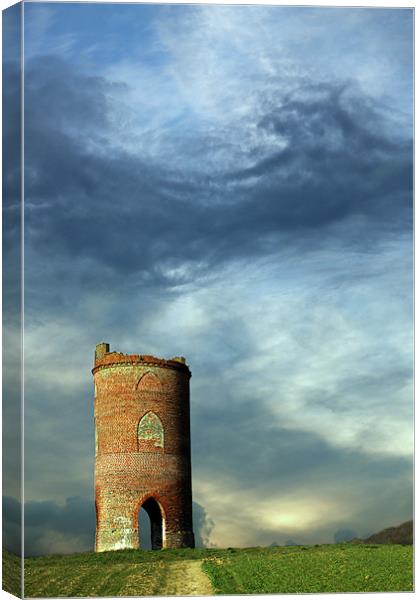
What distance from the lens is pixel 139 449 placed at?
29469 millimetres

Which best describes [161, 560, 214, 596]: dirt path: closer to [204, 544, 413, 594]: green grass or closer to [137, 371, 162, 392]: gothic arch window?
[204, 544, 413, 594]: green grass

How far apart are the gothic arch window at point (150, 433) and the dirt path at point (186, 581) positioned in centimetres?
712

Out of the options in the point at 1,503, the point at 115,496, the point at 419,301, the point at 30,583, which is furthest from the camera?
the point at 115,496

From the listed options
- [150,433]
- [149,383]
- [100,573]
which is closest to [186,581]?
[100,573]

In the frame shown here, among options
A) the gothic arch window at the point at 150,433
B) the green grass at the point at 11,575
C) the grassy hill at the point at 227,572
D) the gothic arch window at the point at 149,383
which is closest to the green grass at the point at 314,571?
the grassy hill at the point at 227,572

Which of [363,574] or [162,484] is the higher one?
[162,484]

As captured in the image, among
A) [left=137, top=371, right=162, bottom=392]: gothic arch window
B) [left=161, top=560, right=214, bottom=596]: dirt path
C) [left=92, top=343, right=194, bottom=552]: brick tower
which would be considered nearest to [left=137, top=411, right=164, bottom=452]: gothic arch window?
[left=92, top=343, right=194, bottom=552]: brick tower

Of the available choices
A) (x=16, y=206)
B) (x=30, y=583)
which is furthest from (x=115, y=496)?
(x=16, y=206)

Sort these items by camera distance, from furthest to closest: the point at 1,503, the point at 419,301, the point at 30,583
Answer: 1. the point at 30,583
2. the point at 419,301
3. the point at 1,503

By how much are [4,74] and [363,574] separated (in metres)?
13.1

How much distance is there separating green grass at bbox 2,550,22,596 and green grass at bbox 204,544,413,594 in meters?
4.10

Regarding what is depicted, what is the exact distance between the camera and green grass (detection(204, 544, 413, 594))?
1878cm

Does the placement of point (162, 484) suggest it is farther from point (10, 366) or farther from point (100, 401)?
point (10, 366)

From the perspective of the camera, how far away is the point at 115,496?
1150 inches
